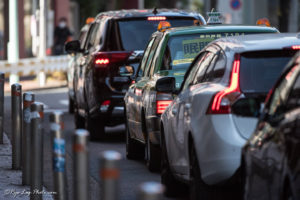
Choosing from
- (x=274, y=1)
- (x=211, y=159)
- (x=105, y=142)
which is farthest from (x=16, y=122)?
(x=274, y=1)

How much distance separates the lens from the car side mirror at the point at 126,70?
47.1 ft

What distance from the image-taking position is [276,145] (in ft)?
18.6

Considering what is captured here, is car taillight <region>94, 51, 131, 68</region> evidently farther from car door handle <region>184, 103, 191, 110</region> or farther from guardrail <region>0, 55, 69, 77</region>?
guardrail <region>0, 55, 69, 77</region>

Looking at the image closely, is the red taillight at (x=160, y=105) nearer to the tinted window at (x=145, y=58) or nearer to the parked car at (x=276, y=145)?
the tinted window at (x=145, y=58)

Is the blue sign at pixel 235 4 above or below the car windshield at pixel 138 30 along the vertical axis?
above

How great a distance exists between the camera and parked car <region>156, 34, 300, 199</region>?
758 centimetres

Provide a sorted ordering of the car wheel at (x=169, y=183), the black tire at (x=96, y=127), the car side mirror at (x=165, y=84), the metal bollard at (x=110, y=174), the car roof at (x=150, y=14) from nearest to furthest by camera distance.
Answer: the metal bollard at (x=110, y=174), the car wheel at (x=169, y=183), the car side mirror at (x=165, y=84), the car roof at (x=150, y=14), the black tire at (x=96, y=127)

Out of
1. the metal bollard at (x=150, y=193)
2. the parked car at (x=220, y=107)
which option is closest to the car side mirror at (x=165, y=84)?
the parked car at (x=220, y=107)

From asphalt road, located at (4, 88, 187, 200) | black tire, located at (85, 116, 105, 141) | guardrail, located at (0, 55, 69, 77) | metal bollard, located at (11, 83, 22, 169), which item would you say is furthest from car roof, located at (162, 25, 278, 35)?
guardrail, located at (0, 55, 69, 77)

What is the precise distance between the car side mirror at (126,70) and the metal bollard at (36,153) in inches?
205

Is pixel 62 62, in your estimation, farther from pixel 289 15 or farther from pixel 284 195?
pixel 284 195

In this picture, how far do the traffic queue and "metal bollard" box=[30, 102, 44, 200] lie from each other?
114 cm

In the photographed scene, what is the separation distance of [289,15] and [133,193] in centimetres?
3142

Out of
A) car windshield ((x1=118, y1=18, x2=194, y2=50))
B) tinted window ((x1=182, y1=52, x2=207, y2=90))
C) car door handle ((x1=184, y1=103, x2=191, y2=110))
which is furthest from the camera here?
car windshield ((x1=118, y1=18, x2=194, y2=50))
